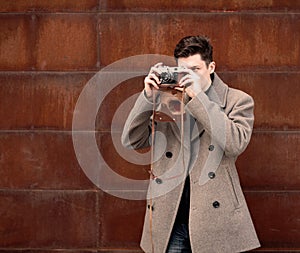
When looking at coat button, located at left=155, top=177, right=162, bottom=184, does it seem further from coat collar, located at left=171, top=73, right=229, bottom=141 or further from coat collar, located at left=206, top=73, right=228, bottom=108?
coat collar, located at left=206, top=73, right=228, bottom=108

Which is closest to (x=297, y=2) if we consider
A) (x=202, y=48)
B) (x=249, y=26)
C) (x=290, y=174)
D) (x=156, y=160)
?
(x=249, y=26)

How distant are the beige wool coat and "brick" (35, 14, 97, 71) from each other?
1281mm

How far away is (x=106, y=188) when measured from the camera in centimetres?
454

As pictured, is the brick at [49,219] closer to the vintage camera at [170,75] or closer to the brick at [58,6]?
the brick at [58,6]

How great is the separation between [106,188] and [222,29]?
1.27 metres

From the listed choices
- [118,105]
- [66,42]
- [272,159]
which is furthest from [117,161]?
[272,159]

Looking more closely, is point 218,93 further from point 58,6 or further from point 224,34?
point 58,6

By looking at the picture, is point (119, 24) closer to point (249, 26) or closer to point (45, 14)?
point (45, 14)

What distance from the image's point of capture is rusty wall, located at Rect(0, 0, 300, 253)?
443 centimetres

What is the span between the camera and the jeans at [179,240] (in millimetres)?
3262

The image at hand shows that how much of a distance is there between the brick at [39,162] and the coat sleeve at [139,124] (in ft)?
3.97

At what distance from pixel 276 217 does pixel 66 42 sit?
5.79 feet

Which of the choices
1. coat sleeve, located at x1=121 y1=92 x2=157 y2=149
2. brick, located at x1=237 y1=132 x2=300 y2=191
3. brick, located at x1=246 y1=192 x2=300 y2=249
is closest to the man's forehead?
coat sleeve, located at x1=121 y1=92 x2=157 y2=149

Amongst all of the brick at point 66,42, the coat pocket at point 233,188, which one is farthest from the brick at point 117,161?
the coat pocket at point 233,188
